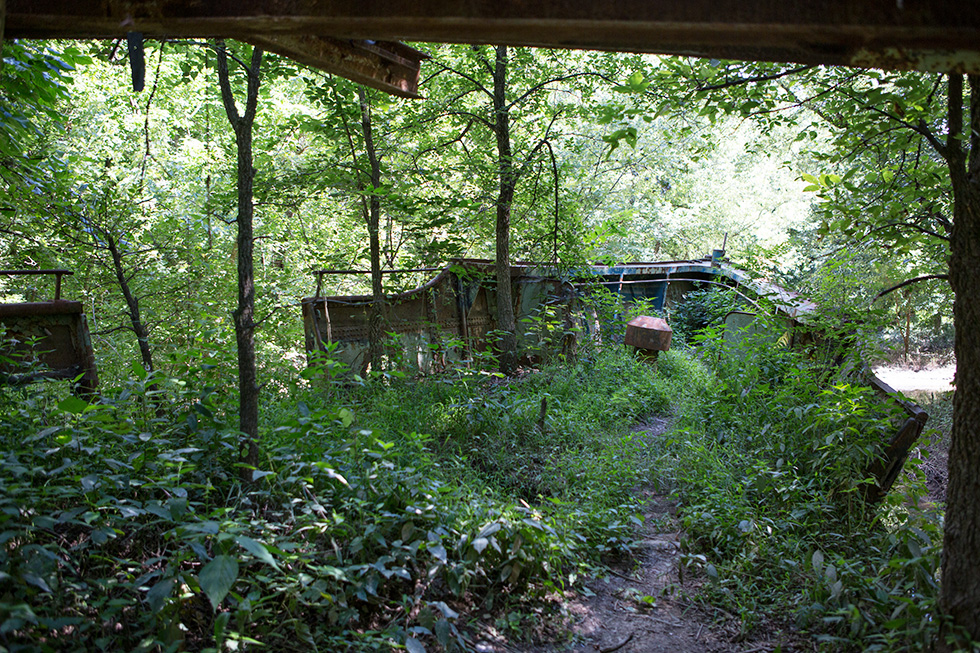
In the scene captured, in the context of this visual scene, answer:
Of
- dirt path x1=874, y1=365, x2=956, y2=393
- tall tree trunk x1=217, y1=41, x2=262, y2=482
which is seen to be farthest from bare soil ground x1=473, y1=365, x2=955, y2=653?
dirt path x1=874, y1=365, x2=956, y2=393

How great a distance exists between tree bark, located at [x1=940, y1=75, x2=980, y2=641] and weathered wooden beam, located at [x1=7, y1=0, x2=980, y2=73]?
100cm

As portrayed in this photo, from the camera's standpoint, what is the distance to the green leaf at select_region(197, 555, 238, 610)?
2.40m

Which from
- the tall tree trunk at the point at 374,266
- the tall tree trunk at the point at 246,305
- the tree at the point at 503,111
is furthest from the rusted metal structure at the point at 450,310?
the tall tree trunk at the point at 246,305

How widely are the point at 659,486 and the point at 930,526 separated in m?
2.24

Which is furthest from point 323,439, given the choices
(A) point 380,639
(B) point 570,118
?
(B) point 570,118

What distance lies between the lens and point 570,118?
30.5 ft

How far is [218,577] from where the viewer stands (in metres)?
2.47

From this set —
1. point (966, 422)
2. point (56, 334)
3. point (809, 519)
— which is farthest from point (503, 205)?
point (966, 422)

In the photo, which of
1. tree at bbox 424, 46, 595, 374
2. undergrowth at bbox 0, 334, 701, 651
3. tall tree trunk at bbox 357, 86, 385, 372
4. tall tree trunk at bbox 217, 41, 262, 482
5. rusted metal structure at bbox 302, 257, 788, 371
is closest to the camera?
undergrowth at bbox 0, 334, 701, 651

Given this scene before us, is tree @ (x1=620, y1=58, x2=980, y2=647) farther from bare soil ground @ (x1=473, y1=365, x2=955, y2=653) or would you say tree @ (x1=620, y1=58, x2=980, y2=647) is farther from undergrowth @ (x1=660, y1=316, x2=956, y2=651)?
bare soil ground @ (x1=473, y1=365, x2=955, y2=653)

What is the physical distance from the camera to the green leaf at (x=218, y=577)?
7.89 ft

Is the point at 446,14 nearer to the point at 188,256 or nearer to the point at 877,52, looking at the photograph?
the point at 877,52

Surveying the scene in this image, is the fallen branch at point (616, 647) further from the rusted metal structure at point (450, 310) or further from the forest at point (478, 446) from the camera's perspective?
the rusted metal structure at point (450, 310)

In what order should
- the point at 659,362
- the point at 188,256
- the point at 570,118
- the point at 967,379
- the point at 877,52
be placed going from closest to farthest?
1. the point at 877,52
2. the point at 967,379
3. the point at 570,118
4. the point at 659,362
5. the point at 188,256
